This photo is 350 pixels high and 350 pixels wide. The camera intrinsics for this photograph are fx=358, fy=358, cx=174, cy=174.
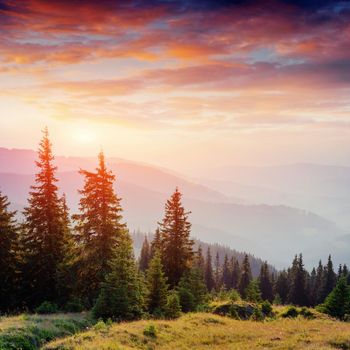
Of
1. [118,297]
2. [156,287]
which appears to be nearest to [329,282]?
[156,287]

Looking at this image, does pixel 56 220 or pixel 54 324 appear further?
pixel 56 220

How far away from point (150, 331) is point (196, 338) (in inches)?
95.5

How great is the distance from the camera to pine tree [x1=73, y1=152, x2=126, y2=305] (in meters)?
30.5

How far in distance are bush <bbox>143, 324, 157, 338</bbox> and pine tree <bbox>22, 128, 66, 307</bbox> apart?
1613 centimetres

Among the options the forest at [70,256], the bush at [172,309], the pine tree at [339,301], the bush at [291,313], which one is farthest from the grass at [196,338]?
the pine tree at [339,301]

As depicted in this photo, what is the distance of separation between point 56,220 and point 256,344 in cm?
2260

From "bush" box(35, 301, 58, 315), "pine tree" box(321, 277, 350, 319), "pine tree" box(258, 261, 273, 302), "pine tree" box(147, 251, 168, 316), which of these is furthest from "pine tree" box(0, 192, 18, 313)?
"pine tree" box(258, 261, 273, 302)

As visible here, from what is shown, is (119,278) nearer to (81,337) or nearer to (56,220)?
(81,337)

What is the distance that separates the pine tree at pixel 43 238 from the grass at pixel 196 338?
15916 millimetres

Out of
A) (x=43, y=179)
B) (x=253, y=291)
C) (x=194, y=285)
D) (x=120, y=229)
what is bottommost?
(x=253, y=291)

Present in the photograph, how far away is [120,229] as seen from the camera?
3153 cm

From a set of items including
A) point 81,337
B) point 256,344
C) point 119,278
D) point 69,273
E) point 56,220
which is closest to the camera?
point 81,337

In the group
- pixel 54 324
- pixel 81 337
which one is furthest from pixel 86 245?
pixel 81 337

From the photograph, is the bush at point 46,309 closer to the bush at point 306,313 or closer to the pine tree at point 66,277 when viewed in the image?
the pine tree at point 66,277
